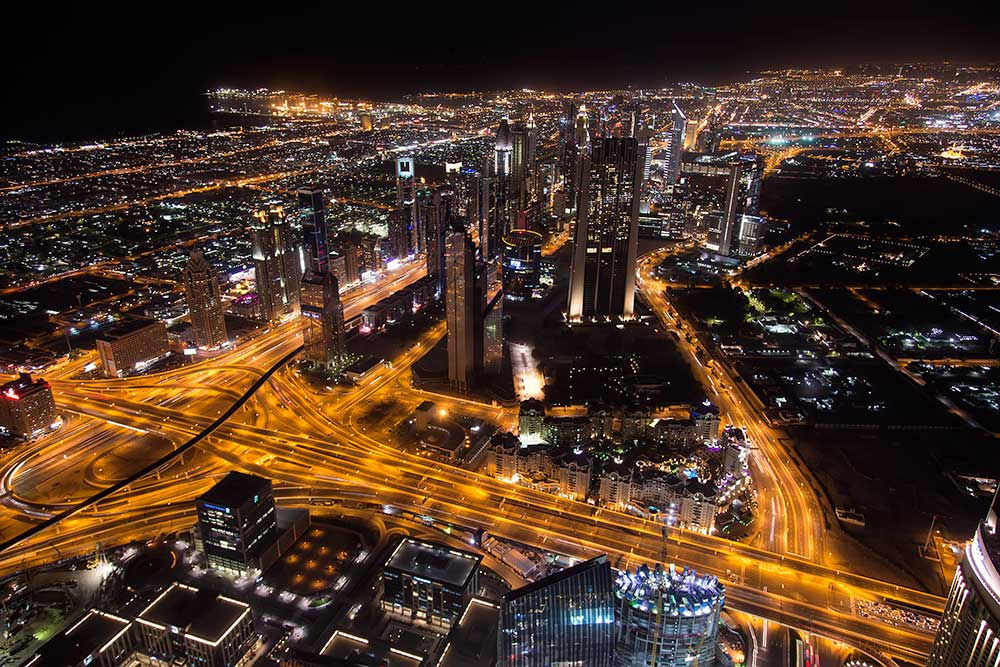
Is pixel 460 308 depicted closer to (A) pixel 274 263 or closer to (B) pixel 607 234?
(B) pixel 607 234

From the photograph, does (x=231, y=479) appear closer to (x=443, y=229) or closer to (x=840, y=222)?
(x=443, y=229)

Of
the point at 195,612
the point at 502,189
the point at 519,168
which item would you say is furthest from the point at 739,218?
the point at 195,612

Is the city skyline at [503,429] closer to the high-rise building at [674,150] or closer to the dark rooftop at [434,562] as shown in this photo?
the dark rooftop at [434,562]

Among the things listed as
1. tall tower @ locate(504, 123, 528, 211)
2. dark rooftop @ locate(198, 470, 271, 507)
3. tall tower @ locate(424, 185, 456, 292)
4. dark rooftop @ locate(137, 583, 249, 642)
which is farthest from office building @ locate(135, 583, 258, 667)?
tall tower @ locate(504, 123, 528, 211)

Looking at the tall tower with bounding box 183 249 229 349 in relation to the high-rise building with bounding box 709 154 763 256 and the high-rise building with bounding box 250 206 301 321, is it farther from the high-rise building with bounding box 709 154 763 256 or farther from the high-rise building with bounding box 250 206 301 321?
the high-rise building with bounding box 709 154 763 256

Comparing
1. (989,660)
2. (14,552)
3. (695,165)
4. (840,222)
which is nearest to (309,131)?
(695,165)

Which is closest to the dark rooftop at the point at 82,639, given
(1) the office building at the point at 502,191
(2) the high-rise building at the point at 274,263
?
(2) the high-rise building at the point at 274,263
